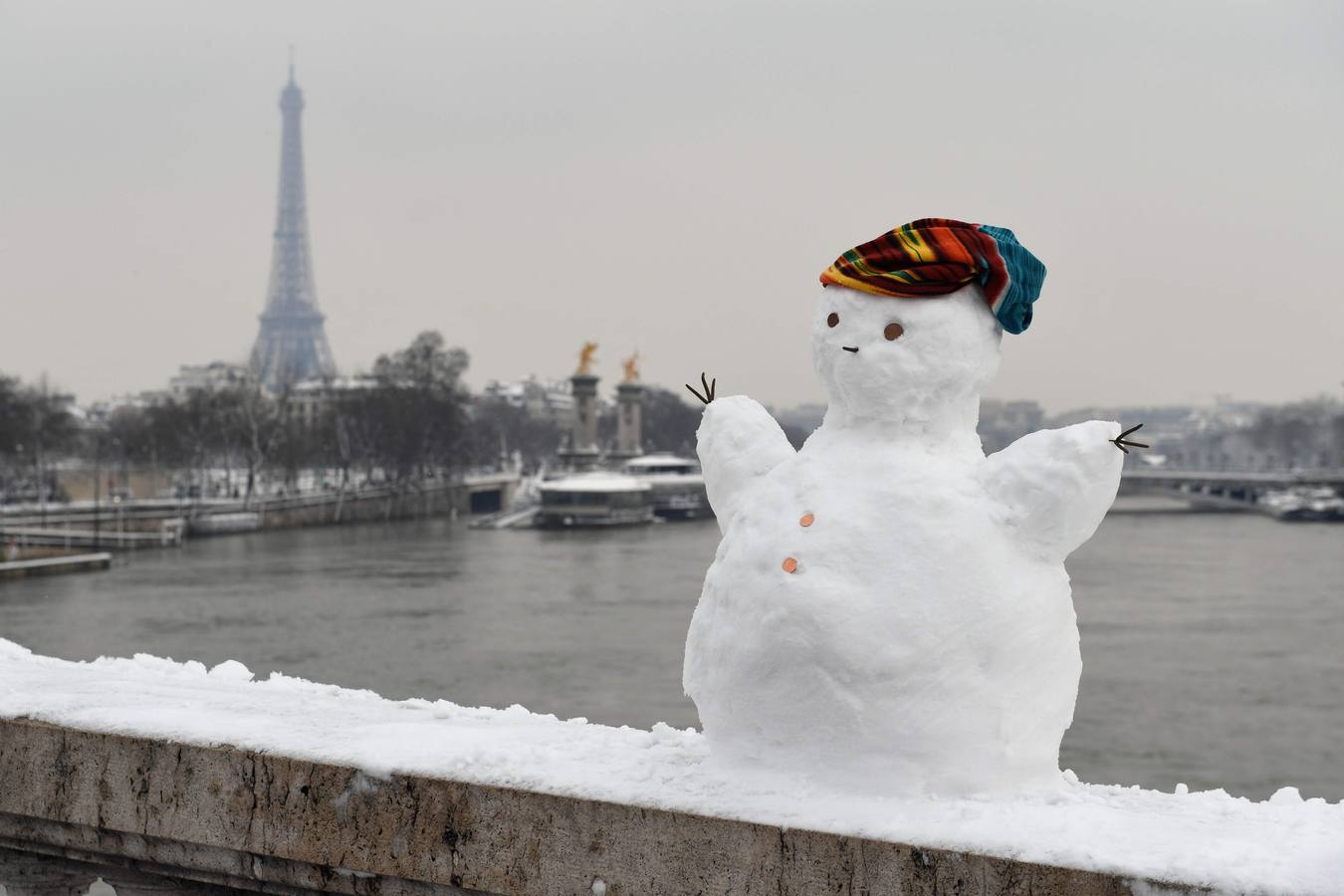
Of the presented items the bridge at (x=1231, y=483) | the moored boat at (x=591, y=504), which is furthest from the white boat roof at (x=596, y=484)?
the bridge at (x=1231, y=483)

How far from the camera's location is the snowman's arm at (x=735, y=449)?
13.7 ft

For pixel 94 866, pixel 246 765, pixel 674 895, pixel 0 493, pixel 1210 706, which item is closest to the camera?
pixel 674 895

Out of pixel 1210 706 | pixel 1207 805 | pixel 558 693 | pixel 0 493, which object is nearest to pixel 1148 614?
pixel 1210 706

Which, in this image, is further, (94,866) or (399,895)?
(94,866)

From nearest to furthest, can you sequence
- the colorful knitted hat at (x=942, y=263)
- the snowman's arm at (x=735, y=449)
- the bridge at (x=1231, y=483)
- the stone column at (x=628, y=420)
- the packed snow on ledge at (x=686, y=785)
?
the packed snow on ledge at (x=686, y=785) < the colorful knitted hat at (x=942, y=263) < the snowman's arm at (x=735, y=449) < the bridge at (x=1231, y=483) < the stone column at (x=628, y=420)

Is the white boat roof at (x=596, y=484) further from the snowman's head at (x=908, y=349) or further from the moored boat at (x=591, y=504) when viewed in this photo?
the snowman's head at (x=908, y=349)

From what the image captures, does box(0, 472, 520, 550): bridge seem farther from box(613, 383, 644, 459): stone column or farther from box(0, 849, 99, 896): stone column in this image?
box(0, 849, 99, 896): stone column

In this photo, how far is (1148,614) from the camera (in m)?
23.7

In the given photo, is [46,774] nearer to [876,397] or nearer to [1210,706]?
[876,397]

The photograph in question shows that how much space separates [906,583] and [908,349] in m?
0.65

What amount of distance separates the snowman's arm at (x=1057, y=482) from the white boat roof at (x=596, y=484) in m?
46.4

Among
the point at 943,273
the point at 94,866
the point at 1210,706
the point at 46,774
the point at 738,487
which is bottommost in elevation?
the point at 1210,706

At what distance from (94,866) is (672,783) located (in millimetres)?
1822

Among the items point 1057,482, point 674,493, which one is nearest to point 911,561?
→ point 1057,482
